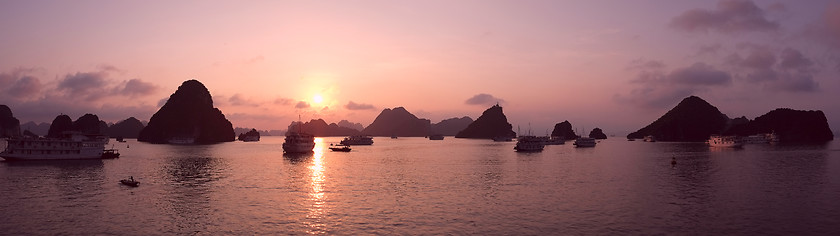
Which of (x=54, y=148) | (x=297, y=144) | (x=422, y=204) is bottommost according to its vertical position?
(x=422, y=204)

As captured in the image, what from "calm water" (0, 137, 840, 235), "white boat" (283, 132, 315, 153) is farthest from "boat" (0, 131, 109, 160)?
"white boat" (283, 132, 315, 153)

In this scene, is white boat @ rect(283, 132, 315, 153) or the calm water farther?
white boat @ rect(283, 132, 315, 153)

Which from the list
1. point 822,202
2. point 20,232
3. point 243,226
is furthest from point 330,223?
point 822,202

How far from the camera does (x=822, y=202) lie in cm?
5141

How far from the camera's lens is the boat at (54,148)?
106875 mm

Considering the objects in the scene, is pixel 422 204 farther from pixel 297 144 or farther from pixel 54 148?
pixel 297 144

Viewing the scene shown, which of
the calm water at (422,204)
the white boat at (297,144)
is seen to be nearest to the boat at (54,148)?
the calm water at (422,204)

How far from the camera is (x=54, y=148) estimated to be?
369ft

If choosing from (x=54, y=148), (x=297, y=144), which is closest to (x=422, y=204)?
(x=54, y=148)

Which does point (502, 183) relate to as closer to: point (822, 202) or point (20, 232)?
point (822, 202)

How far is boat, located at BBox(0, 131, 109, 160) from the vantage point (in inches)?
4208

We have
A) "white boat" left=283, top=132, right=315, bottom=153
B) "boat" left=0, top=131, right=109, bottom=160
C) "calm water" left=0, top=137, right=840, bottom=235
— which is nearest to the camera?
"calm water" left=0, top=137, right=840, bottom=235

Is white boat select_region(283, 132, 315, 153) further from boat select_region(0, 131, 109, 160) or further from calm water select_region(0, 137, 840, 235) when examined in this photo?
calm water select_region(0, 137, 840, 235)

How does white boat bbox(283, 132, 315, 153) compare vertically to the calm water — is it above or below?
above
